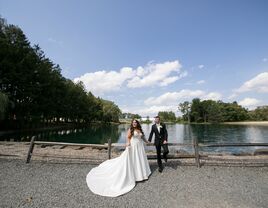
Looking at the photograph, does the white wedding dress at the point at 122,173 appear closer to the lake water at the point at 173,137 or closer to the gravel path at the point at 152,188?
the gravel path at the point at 152,188

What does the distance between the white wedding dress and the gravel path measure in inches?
8.5

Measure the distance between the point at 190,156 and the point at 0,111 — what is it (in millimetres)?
25287

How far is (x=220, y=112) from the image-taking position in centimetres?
9762

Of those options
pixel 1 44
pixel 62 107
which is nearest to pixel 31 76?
pixel 1 44

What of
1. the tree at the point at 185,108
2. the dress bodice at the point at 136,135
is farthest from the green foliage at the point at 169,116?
the dress bodice at the point at 136,135

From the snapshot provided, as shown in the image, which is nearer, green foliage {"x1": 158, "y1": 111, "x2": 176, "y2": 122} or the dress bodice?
the dress bodice

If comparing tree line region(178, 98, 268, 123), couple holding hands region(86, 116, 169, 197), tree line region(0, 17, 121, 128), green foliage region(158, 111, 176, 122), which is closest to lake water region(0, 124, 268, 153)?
tree line region(0, 17, 121, 128)

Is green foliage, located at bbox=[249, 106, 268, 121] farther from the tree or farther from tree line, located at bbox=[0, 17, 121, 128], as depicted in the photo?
tree line, located at bbox=[0, 17, 121, 128]

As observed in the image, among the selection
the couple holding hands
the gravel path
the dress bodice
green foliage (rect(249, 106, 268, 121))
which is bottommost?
the gravel path

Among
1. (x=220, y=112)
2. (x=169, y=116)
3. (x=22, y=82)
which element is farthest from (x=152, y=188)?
(x=169, y=116)

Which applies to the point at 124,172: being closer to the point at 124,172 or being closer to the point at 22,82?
the point at 124,172

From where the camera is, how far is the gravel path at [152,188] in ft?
14.9

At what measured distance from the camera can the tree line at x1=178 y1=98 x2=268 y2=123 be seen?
9750 centimetres

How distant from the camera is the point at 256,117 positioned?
97875 millimetres
